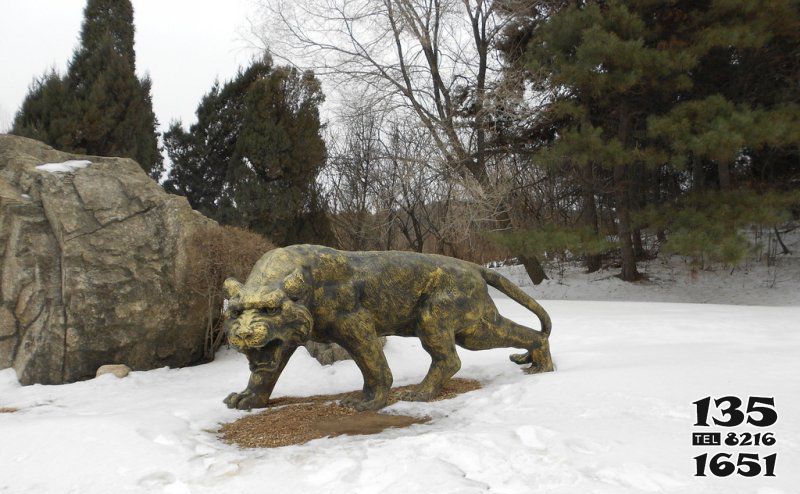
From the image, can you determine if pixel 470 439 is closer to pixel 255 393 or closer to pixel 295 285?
pixel 295 285

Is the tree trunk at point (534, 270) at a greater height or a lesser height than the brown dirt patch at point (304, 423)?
greater

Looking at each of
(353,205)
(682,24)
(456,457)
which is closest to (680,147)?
(682,24)

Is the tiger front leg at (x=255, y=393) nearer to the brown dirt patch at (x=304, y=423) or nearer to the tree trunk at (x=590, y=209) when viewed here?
the brown dirt patch at (x=304, y=423)

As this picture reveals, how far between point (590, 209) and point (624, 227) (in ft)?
5.21

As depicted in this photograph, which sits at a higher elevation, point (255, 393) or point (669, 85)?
point (669, 85)

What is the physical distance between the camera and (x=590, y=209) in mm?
13008

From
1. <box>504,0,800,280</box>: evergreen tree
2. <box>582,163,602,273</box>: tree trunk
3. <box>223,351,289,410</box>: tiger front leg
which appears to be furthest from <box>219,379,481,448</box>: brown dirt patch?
<box>582,163,602,273</box>: tree trunk

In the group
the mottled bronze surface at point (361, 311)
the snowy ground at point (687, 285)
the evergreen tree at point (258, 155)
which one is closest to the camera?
the mottled bronze surface at point (361, 311)

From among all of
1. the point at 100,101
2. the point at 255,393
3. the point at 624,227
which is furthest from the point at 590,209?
the point at 255,393

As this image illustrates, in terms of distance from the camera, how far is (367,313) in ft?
12.8

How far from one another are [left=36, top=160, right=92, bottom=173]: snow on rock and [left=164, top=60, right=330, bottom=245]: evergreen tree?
5149mm

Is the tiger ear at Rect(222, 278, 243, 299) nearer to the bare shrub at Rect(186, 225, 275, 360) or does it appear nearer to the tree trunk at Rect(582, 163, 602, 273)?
the bare shrub at Rect(186, 225, 275, 360)

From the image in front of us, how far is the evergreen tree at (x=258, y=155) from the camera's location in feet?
39.1

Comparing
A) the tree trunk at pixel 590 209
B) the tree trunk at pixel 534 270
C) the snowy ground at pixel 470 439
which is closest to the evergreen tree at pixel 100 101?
the snowy ground at pixel 470 439
